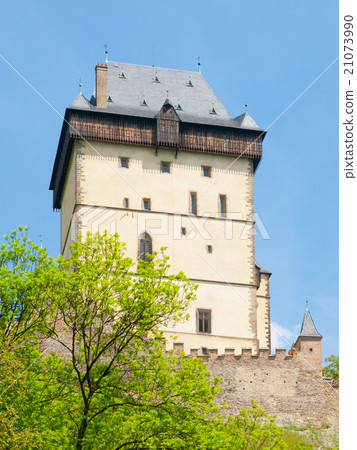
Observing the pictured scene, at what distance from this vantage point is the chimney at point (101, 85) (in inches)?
2210

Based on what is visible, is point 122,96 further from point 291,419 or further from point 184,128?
point 291,419

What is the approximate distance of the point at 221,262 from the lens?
5459cm

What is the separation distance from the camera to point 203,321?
174ft

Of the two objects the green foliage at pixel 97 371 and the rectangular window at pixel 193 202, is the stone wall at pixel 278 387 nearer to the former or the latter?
the green foliage at pixel 97 371

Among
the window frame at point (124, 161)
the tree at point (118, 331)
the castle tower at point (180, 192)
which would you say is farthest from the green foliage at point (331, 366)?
the tree at point (118, 331)

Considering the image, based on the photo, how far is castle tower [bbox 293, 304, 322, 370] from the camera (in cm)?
4634

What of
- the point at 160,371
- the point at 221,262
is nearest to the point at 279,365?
the point at 221,262

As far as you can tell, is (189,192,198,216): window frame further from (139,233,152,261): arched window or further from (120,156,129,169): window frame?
(120,156,129,169): window frame

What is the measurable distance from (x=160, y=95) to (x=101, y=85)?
344cm

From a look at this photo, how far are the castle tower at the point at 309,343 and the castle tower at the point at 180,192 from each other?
2312mm

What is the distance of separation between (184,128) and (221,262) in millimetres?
6729

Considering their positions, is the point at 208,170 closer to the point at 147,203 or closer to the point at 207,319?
the point at 147,203

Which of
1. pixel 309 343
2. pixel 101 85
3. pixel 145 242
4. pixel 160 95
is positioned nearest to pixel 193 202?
pixel 145 242
